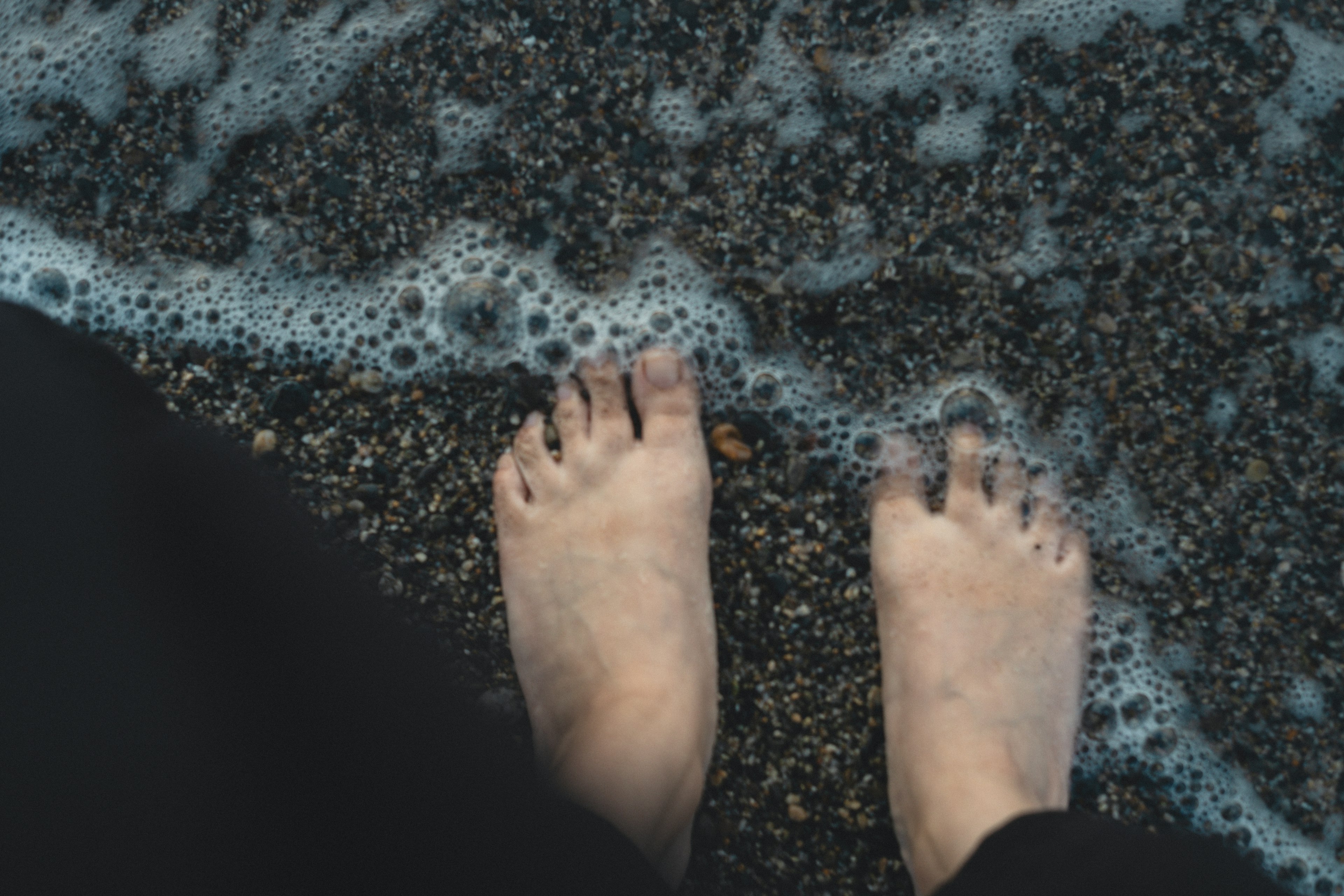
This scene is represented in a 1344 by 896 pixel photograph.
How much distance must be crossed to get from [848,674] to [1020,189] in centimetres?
91

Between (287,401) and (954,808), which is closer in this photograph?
(954,808)

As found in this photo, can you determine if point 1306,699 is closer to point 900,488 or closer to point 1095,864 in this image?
point 1095,864

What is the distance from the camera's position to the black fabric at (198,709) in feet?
2.89

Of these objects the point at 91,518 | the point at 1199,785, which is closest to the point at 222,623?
the point at 91,518

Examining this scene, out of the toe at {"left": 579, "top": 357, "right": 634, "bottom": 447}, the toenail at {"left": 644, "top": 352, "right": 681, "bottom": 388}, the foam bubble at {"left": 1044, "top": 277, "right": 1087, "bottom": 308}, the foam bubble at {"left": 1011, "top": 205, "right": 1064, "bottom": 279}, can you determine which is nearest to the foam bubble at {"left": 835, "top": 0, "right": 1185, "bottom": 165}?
the foam bubble at {"left": 1011, "top": 205, "right": 1064, "bottom": 279}

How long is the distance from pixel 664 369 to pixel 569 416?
0.19 meters

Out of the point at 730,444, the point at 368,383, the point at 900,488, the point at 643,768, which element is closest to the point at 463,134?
the point at 368,383

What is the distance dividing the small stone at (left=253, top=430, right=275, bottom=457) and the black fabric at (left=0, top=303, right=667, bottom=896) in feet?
0.62

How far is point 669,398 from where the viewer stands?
1.48m

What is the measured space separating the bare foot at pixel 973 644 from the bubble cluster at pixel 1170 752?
0.05 metres

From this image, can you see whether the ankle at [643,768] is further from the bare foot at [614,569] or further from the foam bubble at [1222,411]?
the foam bubble at [1222,411]

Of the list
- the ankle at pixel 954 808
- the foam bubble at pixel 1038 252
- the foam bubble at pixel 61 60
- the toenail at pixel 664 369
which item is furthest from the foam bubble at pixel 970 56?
the foam bubble at pixel 61 60

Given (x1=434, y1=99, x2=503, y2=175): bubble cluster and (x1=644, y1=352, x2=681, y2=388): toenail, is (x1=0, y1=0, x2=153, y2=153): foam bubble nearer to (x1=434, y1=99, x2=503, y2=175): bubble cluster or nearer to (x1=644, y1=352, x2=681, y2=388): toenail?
(x1=434, y1=99, x2=503, y2=175): bubble cluster

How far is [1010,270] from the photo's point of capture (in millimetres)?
1431
